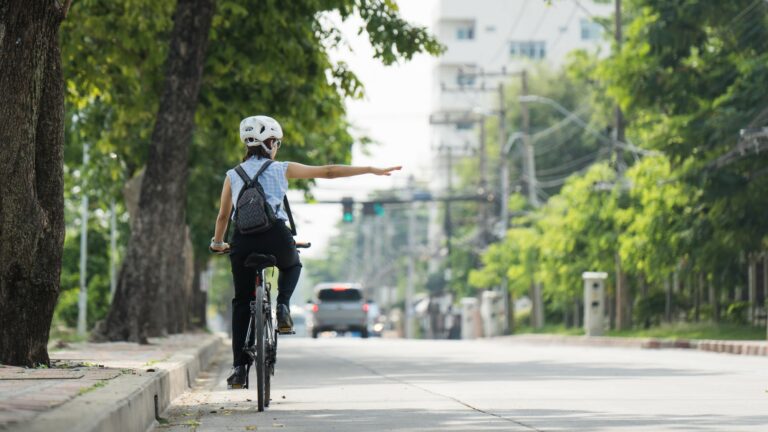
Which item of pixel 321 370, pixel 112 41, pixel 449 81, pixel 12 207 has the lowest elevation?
pixel 321 370

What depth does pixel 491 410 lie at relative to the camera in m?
11.9

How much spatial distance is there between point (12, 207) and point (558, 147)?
243 feet

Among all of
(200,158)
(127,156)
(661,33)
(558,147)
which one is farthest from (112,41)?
(558,147)

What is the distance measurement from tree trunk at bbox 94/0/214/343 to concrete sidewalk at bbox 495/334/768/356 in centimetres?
1129

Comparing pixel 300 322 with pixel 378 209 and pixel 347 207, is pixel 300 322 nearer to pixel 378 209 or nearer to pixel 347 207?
pixel 378 209

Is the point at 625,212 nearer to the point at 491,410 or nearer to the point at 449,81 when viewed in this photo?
the point at 491,410

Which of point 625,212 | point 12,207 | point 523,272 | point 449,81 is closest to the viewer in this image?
point 12,207

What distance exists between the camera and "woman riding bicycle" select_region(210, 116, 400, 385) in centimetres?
1136

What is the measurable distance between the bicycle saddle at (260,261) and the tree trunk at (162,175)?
37.8 feet

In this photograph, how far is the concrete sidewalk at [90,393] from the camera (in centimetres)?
732

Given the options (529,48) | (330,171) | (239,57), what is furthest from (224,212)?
(529,48)

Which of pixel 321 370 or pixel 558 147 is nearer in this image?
pixel 321 370

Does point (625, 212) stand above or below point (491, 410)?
above

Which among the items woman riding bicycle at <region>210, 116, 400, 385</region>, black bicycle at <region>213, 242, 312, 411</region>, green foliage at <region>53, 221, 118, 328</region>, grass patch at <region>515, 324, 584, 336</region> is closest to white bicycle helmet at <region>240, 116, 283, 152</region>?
woman riding bicycle at <region>210, 116, 400, 385</region>
